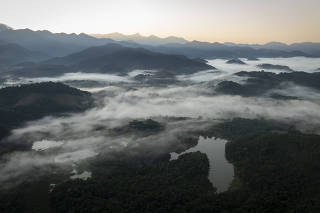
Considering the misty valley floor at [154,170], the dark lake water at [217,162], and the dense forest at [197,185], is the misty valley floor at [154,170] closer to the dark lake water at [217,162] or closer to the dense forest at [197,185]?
the dense forest at [197,185]

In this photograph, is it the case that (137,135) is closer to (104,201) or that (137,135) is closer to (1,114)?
(104,201)

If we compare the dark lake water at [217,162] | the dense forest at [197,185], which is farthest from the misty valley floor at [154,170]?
the dark lake water at [217,162]

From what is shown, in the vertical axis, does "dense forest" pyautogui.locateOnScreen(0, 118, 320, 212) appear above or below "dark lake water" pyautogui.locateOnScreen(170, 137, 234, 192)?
above

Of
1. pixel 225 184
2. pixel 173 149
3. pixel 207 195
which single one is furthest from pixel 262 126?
pixel 207 195

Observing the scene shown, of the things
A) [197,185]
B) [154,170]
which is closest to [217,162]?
[154,170]

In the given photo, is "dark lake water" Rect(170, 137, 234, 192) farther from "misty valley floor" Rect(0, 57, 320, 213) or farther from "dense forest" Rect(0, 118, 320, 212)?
"dense forest" Rect(0, 118, 320, 212)

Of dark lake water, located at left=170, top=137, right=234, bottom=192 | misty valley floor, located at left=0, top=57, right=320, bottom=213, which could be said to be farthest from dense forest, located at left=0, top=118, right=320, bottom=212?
dark lake water, located at left=170, top=137, right=234, bottom=192

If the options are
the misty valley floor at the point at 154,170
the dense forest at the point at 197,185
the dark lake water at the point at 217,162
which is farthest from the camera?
the dark lake water at the point at 217,162

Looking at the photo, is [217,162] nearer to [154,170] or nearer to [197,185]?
[154,170]

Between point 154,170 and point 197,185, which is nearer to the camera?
point 197,185
